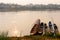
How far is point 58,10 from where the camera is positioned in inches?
64.3

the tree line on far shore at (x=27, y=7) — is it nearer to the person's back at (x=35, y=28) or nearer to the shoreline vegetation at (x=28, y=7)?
the shoreline vegetation at (x=28, y=7)

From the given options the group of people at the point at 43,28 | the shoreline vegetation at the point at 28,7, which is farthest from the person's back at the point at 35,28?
the shoreline vegetation at the point at 28,7

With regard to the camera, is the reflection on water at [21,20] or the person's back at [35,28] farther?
the reflection on water at [21,20]

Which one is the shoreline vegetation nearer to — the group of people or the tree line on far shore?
→ the tree line on far shore

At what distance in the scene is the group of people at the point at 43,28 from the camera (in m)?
1.47

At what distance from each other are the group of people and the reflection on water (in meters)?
0.06

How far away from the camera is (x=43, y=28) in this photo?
152 centimetres

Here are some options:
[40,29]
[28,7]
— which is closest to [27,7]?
[28,7]

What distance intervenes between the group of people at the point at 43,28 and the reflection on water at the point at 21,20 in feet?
0.20

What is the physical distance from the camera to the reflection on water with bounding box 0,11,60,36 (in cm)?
158

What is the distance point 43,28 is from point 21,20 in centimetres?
22

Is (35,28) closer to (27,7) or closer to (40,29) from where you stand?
(40,29)

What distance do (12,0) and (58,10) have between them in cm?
44

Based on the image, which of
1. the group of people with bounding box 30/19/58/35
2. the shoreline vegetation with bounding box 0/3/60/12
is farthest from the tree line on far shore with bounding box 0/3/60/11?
the group of people with bounding box 30/19/58/35
